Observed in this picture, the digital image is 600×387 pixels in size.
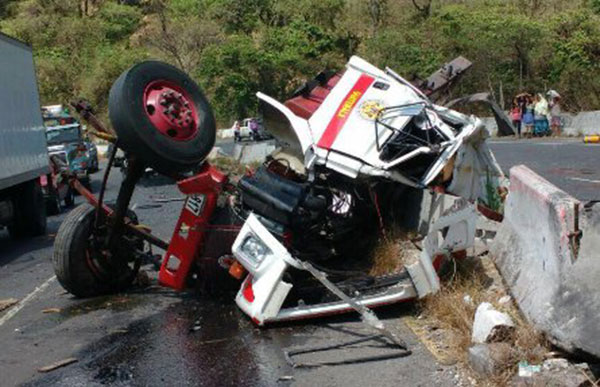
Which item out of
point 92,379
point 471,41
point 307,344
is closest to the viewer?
point 92,379

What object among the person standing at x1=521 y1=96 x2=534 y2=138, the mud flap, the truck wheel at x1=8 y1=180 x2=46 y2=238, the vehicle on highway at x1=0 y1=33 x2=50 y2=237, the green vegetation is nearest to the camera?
the mud flap

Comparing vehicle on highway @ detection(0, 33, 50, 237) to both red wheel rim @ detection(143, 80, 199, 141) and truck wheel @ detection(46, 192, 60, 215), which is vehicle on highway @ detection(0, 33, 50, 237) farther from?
red wheel rim @ detection(143, 80, 199, 141)

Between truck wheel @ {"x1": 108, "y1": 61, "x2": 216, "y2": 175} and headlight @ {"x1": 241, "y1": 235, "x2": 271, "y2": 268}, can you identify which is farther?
truck wheel @ {"x1": 108, "y1": 61, "x2": 216, "y2": 175}

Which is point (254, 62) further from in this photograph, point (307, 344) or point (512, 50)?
point (307, 344)

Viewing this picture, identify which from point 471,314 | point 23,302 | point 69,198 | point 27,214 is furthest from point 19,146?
point 471,314

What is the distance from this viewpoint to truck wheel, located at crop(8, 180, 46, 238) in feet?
41.9

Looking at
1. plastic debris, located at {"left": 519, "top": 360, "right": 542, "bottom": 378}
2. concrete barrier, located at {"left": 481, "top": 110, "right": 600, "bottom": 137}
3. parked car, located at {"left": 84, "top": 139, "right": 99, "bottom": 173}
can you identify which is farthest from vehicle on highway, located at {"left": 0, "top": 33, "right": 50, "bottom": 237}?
concrete barrier, located at {"left": 481, "top": 110, "right": 600, "bottom": 137}

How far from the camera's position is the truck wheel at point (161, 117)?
6.01 m

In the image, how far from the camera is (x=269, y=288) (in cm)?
560

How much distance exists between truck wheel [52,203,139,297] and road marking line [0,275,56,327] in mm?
570

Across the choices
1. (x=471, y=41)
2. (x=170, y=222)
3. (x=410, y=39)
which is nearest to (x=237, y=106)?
(x=410, y=39)

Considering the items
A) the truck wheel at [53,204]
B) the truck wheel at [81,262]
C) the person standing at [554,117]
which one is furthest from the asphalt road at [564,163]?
the truck wheel at [53,204]

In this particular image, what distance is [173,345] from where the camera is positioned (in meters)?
5.61

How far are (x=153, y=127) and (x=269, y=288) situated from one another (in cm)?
162
